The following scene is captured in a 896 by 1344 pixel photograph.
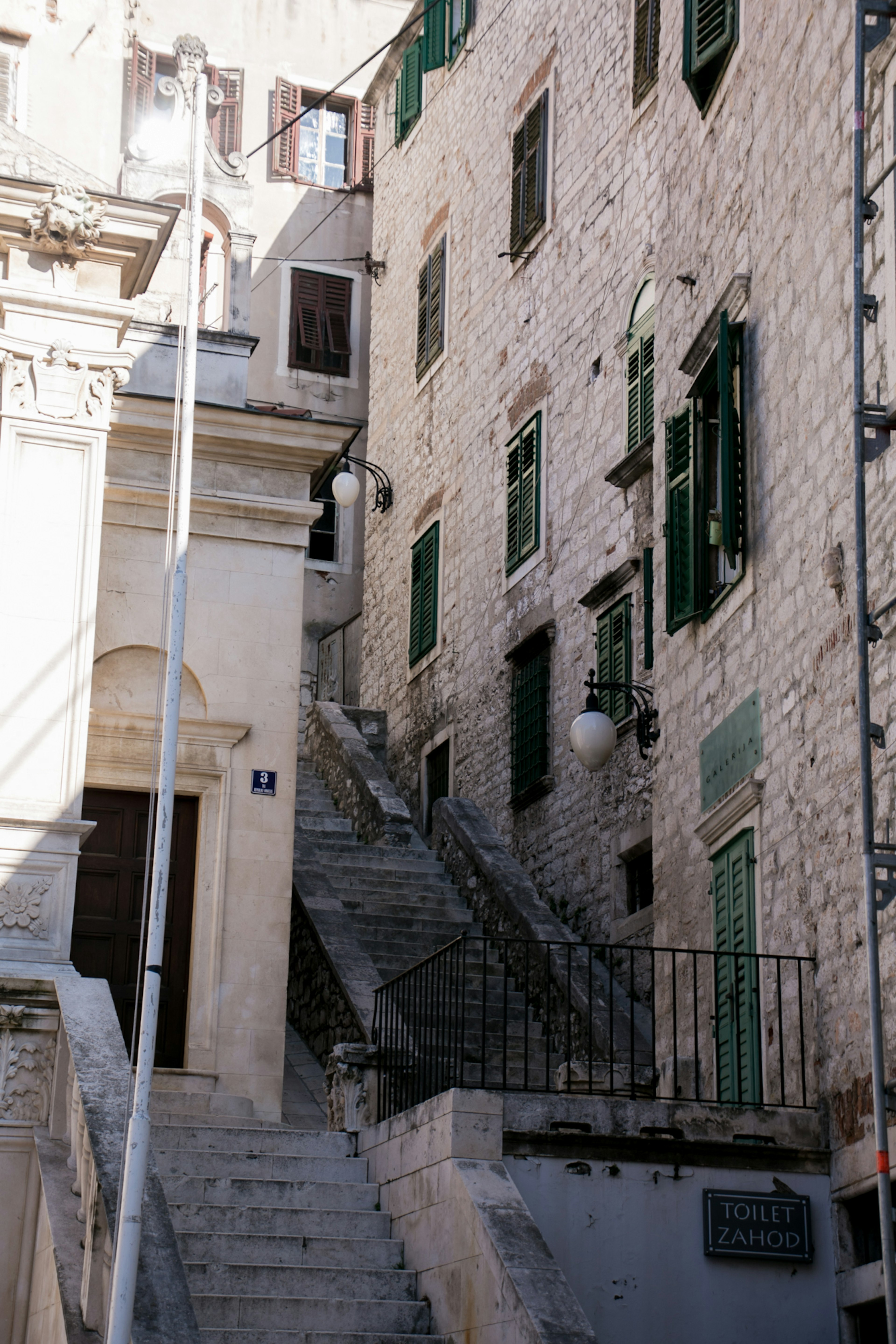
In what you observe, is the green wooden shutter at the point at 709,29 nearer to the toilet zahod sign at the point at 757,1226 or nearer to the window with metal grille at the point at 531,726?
the window with metal grille at the point at 531,726

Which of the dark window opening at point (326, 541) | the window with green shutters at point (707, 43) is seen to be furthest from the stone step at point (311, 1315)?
the dark window opening at point (326, 541)

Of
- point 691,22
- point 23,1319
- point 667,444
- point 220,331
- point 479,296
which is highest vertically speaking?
point 479,296

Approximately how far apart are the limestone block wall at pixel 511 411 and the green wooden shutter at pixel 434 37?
281mm

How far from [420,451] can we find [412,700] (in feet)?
11.2

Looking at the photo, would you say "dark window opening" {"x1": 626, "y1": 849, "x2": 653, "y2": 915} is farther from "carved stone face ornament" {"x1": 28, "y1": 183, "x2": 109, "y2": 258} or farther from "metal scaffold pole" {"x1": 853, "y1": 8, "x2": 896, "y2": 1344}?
"carved stone face ornament" {"x1": 28, "y1": 183, "x2": 109, "y2": 258}

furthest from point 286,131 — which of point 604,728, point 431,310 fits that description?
point 604,728

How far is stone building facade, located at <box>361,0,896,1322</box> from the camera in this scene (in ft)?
31.1

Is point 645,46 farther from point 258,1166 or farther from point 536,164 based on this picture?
point 258,1166

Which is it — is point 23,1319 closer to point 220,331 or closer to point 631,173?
point 220,331

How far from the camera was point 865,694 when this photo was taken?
27.9ft

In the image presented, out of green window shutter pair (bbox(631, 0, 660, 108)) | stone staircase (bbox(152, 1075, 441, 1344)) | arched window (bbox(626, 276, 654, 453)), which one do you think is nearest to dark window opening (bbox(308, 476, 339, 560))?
arched window (bbox(626, 276, 654, 453))

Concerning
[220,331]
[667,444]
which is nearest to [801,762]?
[667,444]

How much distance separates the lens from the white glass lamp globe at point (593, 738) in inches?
536

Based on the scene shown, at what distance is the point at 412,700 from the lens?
22.7 m
